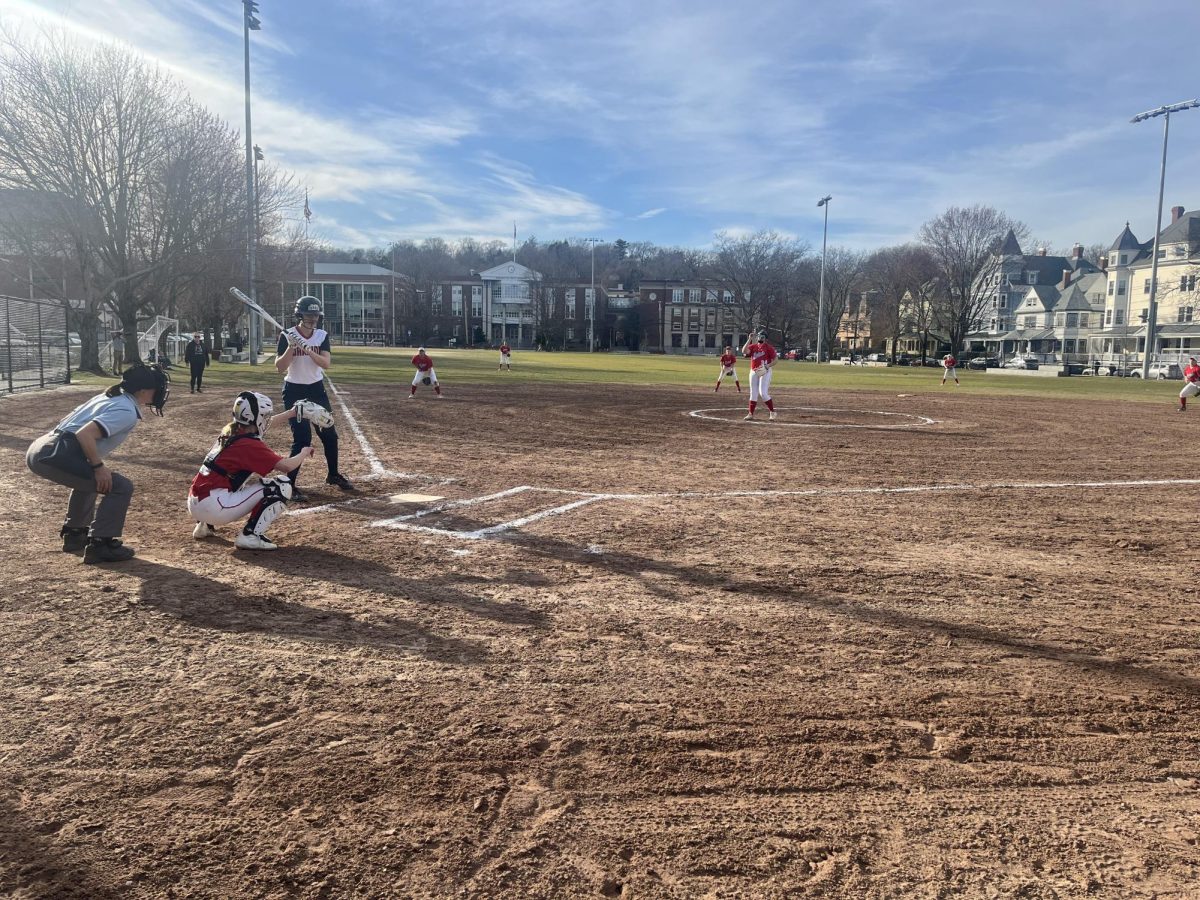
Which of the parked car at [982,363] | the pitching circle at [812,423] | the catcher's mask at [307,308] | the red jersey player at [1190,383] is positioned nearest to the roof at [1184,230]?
the parked car at [982,363]

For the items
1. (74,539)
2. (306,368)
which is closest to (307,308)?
(306,368)

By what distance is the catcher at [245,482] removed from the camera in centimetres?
614

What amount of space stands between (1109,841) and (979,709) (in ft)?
3.20

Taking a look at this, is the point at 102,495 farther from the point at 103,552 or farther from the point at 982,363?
the point at 982,363

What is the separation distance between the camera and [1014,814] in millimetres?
2869

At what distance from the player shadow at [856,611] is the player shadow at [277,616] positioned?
167 cm

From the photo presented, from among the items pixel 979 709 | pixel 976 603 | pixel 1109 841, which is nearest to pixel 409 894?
pixel 1109 841

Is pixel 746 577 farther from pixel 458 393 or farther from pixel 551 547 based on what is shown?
pixel 458 393

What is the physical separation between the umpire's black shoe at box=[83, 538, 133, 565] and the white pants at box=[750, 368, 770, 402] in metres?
13.8

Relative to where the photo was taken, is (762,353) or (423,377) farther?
(423,377)

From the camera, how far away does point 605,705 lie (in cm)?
364

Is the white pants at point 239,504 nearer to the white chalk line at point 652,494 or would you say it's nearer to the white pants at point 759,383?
the white chalk line at point 652,494

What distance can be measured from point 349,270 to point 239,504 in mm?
124188

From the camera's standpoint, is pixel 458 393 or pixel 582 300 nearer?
pixel 458 393
